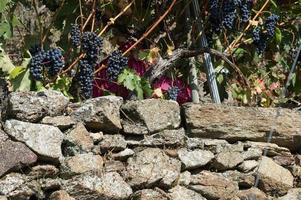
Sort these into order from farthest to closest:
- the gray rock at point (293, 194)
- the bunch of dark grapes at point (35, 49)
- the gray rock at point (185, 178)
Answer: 1. the gray rock at point (293, 194)
2. the gray rock at point (185, 178)
3. the bunch of dark grapes at point (35, 49)

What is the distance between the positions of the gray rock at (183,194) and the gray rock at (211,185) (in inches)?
1.6

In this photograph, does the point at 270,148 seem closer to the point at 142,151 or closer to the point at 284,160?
the point at 284,160

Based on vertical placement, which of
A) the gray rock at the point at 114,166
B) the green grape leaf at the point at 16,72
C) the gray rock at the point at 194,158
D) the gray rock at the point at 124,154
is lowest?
the gray rock at the point at 194,158

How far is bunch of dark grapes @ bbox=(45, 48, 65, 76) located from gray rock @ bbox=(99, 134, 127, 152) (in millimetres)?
401

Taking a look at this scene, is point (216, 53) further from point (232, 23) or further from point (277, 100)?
point (277, 100)

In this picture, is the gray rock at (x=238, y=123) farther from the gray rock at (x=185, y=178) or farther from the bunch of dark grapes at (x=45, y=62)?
the bunch of dark grapes at (x=45, y=62)

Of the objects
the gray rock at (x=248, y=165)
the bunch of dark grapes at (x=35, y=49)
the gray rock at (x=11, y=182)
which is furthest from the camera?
the gray rock at (x=248, y=165)

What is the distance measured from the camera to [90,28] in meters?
4.00

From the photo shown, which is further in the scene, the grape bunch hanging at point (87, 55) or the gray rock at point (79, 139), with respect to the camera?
the grape bunch hanging at point (87, 55)

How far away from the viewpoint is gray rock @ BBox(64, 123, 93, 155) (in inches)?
136

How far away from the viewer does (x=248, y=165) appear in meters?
4.05

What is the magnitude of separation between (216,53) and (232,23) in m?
0.19

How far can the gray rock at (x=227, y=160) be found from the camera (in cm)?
391

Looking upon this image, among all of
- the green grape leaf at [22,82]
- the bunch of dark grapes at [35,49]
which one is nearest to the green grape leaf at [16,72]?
the green grape leaf at [22,82]
